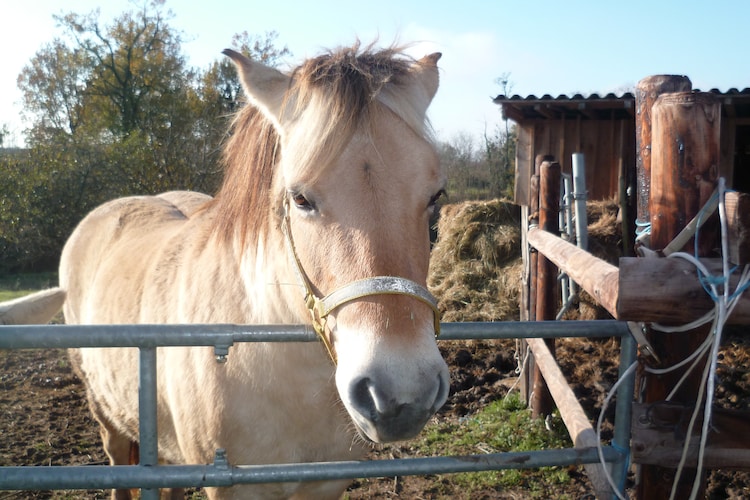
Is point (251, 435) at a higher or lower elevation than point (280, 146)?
lower

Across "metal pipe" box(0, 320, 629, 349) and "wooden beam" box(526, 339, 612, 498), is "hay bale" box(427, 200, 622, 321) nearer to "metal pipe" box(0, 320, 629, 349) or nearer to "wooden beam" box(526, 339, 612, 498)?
"wooden beam" box(526, 339, 612, 498)

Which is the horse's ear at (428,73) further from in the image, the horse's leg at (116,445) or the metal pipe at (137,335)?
the horse's leg at (116,445)

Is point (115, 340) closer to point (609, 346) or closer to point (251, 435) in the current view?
point (251, 435)

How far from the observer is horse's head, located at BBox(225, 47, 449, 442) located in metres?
1.34

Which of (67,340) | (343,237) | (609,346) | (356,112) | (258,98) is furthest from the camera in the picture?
(609,346)

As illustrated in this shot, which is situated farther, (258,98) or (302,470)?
(258,98)

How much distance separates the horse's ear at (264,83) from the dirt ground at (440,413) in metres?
2.66

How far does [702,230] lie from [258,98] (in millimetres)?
1507

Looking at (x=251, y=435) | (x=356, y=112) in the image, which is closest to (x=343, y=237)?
(x=356, y=112)

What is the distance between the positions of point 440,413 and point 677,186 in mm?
3473

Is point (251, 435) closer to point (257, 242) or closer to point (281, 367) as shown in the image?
point (281, 367)

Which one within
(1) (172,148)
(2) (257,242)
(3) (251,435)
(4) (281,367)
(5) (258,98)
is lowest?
(3) (251,435)

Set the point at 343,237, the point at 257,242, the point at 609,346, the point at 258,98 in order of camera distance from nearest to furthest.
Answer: the point at 343,237 < the point at 258,98 < the point at 257,242 < the point at 609,346

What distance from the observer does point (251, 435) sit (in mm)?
1974
